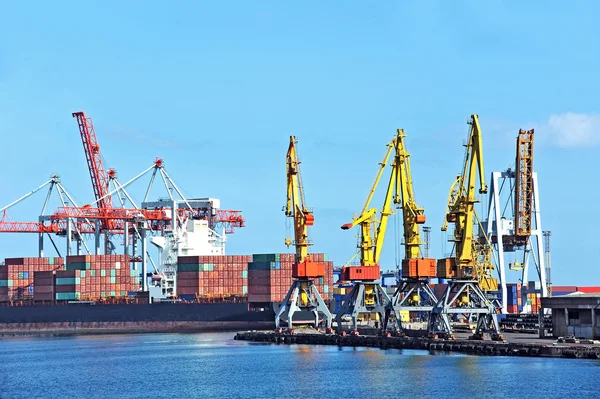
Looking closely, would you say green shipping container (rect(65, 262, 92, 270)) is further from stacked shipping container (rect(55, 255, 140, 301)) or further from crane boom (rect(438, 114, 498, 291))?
crane boom (rect(438, 114, 498, 291))

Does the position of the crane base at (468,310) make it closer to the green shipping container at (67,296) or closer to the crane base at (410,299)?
the crane base at (410,299)

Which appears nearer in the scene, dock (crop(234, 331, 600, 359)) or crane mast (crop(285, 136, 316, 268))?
dock (crop(234, 331, 600, 359))

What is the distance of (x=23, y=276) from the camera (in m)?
141

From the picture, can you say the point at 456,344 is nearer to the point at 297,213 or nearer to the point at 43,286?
the point at 297,213

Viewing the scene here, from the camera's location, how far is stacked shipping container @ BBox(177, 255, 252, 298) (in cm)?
13275

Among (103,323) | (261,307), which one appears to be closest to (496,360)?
(261,307)

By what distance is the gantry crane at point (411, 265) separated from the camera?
93.9 metres

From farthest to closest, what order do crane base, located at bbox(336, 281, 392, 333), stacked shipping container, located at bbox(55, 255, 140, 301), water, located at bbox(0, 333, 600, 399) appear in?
stacked shipping container, located at bbox(55, 255, 140, 301), crane base, located at bbox(336, 281, 392, 333), water, located at bbox(0, 333, 600, 399)

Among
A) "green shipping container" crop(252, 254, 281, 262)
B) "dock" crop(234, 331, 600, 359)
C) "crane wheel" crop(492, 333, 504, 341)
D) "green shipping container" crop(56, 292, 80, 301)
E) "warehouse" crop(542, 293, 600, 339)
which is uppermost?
"green shipping container" crop(252, 254, 281, 262)

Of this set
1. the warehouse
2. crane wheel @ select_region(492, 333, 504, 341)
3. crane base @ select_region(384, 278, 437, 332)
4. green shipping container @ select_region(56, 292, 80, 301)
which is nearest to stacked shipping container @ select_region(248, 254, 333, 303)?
green shipping container @ select_region(56, 292, 80, 301)

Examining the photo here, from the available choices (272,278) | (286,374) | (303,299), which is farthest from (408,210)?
(272,278)

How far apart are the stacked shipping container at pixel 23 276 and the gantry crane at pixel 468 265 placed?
64.8 metres

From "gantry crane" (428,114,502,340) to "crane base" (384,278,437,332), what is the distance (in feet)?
16.7

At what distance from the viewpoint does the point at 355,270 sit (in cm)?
10050
